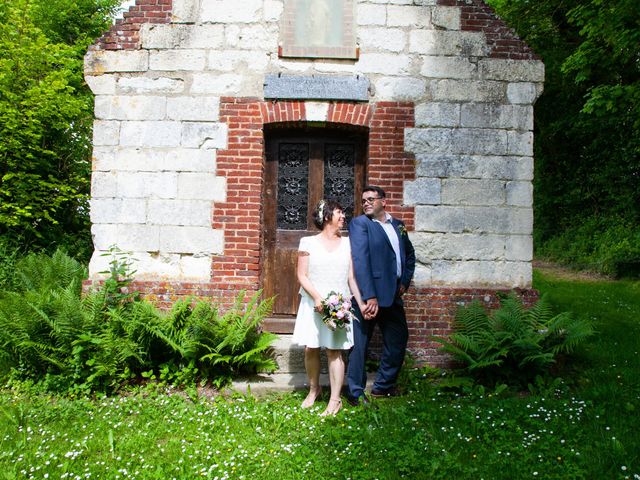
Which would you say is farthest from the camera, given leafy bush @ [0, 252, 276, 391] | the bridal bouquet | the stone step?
the stone step

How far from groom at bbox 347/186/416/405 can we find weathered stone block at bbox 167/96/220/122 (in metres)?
2.27

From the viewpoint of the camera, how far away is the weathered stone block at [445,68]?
601 centimetres

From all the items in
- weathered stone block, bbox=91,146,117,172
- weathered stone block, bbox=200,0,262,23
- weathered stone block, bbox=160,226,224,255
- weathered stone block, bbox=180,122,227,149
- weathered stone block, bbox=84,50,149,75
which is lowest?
weathered stone block, bbox=160,226,224,255

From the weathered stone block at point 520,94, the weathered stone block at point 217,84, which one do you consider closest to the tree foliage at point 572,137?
the weathered stone block at point 520,94

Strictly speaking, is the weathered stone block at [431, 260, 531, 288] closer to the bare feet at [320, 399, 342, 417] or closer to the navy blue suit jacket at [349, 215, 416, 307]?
the navy blue suit jacket at [349, 215, 416, 307]

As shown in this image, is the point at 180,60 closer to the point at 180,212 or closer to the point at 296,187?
the point at 180,212

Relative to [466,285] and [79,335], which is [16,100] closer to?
[79,335]

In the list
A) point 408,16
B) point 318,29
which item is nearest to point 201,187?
point 318,29

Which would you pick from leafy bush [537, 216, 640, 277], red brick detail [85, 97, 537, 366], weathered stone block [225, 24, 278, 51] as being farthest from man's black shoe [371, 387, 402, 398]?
leafy bush [537, 216, 640, 277]

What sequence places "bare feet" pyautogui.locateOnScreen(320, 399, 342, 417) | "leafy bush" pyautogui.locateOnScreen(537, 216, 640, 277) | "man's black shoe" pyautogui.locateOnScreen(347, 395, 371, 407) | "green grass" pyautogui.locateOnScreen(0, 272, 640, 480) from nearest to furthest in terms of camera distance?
1. "green grass" pyautogui.locateOnScreen(0, 272, 640, 480)
2. "bare feet" pyautogui.locateOnScreen(320, 399, 342, 417)
3. "man's black shoe" pyautogui.locateOnScreen(347, 395, 371, 407)
4. "leafy bush" pyautogui.locateOnScreen(537, 216, 640, 277)

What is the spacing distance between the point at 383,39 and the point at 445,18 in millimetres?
789

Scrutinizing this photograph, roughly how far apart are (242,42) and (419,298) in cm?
366

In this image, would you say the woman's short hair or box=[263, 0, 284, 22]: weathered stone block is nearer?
the woman's short hair

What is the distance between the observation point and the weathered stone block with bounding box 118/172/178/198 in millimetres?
5949
